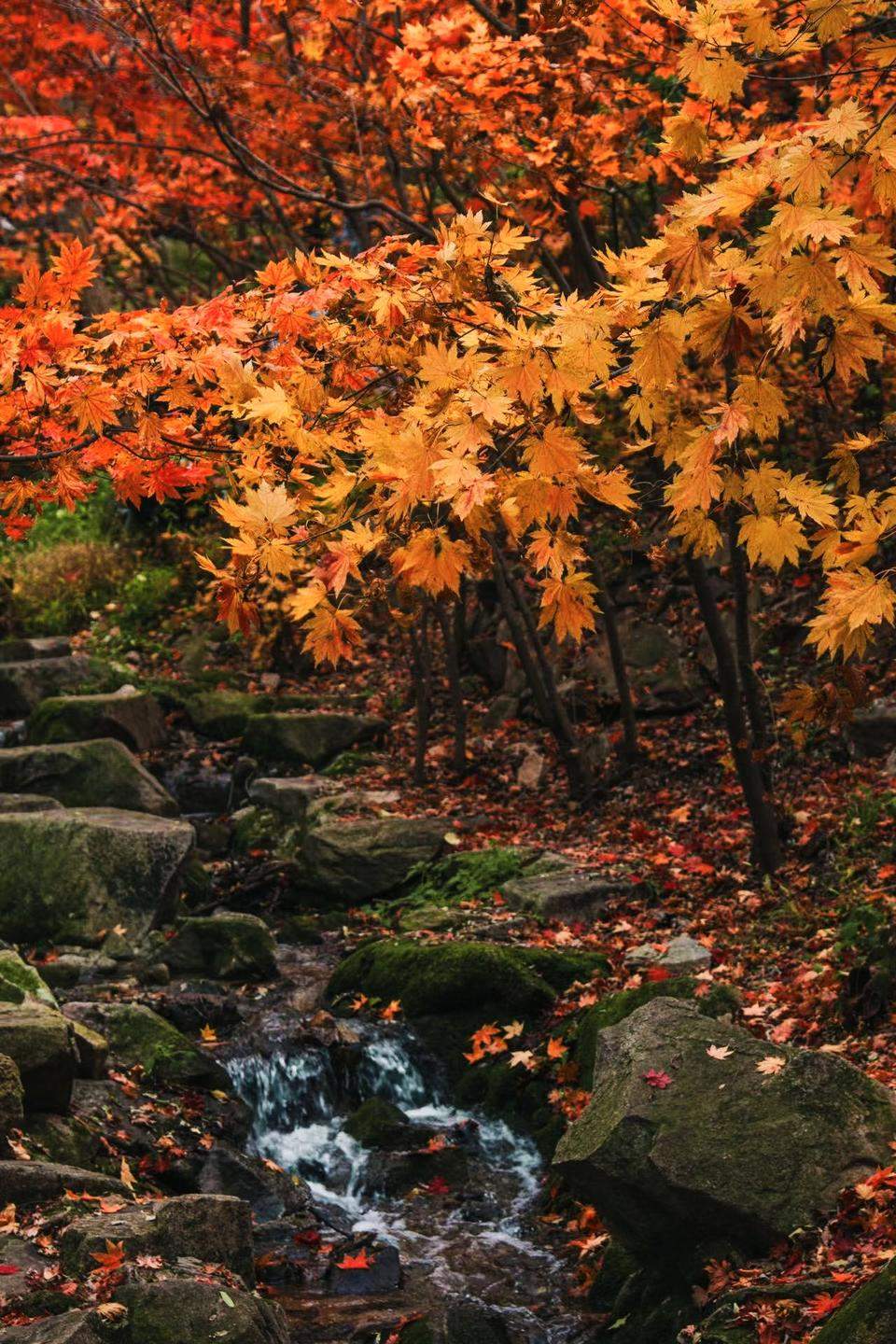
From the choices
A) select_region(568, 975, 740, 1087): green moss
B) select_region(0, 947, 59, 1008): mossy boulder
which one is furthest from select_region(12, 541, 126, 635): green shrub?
select_region(568, 975, 740, 1087): green moss

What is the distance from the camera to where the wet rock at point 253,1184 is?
269 inches

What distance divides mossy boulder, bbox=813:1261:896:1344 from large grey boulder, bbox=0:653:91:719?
41.8 ft

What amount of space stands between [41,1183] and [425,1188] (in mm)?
2438

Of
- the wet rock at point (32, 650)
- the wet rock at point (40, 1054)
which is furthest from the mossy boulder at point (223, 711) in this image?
the wet rock at point (40, 1054)

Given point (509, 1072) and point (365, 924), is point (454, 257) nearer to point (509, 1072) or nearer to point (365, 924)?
point (509, 1072)

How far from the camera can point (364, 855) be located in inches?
432

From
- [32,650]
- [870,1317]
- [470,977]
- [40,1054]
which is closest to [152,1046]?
[40,1054]

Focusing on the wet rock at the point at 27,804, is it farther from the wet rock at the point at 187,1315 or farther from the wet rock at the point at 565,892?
the wet rock at the point at 187,1315

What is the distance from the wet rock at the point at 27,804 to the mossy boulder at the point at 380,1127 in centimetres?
426

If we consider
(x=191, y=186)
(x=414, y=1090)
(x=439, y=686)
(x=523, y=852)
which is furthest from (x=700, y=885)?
(x=191, y=186)

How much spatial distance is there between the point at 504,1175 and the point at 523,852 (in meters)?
3.57

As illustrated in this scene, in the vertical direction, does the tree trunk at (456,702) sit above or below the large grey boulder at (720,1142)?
above

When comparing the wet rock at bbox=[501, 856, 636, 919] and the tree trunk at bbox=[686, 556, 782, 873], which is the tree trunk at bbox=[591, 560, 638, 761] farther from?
the tree trunk at bbox=[686, 556, 782, 873]

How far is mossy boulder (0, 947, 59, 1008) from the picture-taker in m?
6.84
